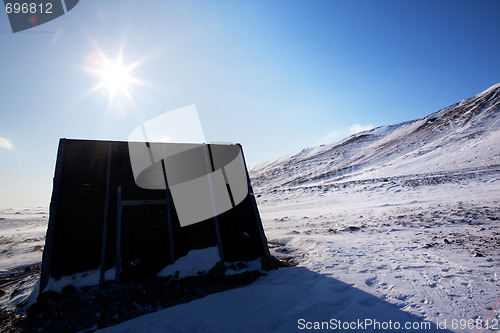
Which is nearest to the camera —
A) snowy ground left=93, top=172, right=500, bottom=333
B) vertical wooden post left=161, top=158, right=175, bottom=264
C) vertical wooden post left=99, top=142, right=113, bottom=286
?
snowy ground left=93, top=172, right=500, bottom=333

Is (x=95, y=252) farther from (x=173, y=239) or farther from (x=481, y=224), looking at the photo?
(x=481, y=224)

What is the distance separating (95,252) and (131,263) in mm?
1004

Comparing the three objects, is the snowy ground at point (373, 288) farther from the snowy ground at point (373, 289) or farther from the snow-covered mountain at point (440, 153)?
the snow-covered mountain at point (440, 153)

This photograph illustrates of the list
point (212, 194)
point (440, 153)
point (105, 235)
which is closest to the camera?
point (105, 235)

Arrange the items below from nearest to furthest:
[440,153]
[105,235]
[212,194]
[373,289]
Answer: [373,289] < [105,235] < [212,194] < [440,153]

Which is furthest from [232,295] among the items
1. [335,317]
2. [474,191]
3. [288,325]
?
[474,191]

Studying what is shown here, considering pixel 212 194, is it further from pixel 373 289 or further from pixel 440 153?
pixel 440 153

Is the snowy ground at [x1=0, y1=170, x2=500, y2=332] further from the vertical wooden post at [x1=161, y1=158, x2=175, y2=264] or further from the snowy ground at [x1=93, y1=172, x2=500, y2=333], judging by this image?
the vertical wooden post at [x1=161, y1=158, x2=175, y2=264]

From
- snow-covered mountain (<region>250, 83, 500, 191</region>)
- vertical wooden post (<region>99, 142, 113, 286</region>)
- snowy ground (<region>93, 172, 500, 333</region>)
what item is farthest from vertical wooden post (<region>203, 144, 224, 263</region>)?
snow-covered mountain (<region>250, 83, 500, 191</region>)

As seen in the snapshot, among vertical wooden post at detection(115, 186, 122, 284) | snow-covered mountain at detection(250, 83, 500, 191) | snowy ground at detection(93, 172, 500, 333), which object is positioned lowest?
snowy ground at detection(93, 172, 500, 333)

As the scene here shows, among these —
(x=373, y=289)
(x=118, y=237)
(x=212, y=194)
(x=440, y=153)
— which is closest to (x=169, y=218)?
(x=118, y=237)

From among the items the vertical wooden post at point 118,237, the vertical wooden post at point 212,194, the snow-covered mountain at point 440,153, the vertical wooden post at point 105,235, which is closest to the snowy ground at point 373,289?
the vertical wooden post at point 212,194

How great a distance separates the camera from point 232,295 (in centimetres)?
541

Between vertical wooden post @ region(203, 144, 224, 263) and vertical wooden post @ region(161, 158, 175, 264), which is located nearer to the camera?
vertical wooden post @ region(161, 158, 175, 264)
